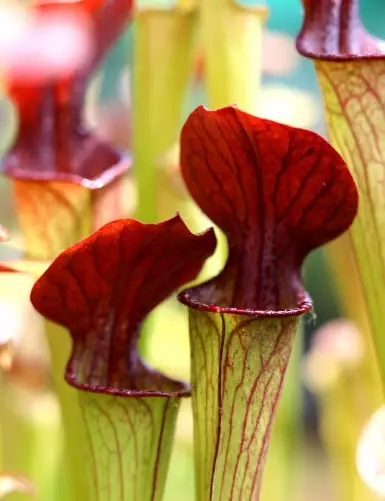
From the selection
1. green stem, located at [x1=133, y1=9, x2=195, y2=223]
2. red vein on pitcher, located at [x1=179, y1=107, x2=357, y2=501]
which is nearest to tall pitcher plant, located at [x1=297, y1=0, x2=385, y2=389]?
red vein on pitcher, located at [x1=179, y1=107, x2=357, y2=501]

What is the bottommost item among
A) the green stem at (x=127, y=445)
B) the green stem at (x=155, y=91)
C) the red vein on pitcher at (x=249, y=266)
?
the green stem at (x=127, y=445)

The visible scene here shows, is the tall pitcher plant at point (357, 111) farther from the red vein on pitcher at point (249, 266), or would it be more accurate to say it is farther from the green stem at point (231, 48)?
the green stem at point (231, 48)

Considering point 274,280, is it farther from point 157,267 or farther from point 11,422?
point 11,422

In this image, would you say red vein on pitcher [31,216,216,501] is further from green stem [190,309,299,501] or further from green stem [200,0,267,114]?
green stem [200,0,267,114]

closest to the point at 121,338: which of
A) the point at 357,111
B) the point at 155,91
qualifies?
the point at 357,111

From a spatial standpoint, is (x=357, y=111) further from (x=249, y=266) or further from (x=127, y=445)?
(x=127, y=445)

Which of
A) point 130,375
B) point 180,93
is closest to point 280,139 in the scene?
point 130,375

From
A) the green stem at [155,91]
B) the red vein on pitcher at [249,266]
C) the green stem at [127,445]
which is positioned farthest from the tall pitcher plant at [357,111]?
the green stem at [155,91]

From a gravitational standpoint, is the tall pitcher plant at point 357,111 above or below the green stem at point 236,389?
above
